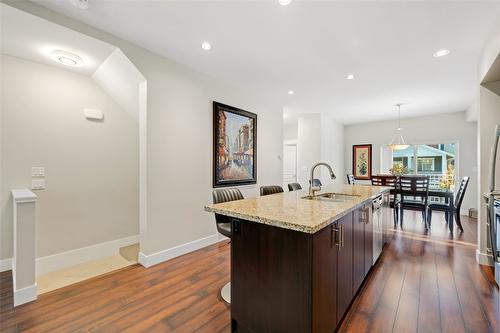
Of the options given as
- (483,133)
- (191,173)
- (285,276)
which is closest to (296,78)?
(191,173)

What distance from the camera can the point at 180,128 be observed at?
311 cm

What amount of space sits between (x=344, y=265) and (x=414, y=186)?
11.8 ft

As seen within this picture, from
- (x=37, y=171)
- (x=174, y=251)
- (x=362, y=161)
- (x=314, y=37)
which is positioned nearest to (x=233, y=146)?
(x=174, y=251)

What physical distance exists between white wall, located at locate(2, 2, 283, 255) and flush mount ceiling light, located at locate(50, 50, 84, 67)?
20.5 inches

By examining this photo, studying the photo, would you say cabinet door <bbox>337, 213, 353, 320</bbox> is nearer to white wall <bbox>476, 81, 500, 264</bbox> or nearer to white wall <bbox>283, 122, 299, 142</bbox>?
white wall <bbox>476, 81, 500, 264</bbox>

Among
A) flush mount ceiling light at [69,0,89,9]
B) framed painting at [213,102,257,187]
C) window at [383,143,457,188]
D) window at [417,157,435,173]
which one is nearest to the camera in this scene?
flush mount ceiling light at [69,0,89,9]

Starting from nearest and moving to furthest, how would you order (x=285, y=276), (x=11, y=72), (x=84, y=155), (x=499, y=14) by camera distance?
(x=285, y=276) → (x=499, y=14) → (x=11, y=72) → (x=84, y=155)

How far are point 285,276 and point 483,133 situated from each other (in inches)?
124

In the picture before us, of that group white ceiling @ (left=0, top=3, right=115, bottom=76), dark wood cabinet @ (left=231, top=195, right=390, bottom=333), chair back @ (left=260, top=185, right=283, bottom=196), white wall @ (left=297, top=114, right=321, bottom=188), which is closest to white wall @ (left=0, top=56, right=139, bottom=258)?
white ceiling @ (left=0, top=3, right=115, bottom=76)

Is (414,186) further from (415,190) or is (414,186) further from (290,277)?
(290,277)

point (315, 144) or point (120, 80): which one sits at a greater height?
point (120, 80)

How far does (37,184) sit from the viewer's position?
2695 mm

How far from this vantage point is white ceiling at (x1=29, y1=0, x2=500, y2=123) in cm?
202

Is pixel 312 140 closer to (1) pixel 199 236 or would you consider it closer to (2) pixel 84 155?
(1) pixel 199 236
